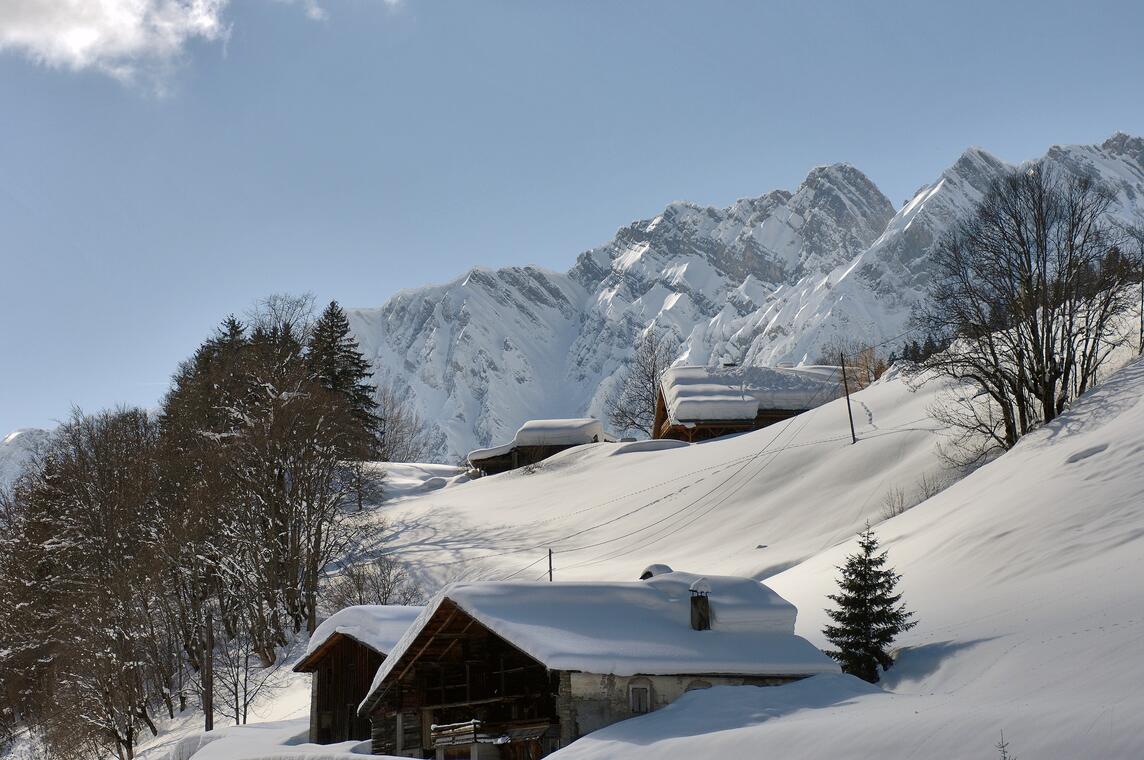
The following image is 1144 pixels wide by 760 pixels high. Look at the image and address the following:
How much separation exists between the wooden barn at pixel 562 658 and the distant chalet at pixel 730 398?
39.5 metres

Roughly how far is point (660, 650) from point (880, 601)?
14.2ft

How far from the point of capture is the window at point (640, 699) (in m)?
15.5

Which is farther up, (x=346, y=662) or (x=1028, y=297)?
(x=1028, y=297)

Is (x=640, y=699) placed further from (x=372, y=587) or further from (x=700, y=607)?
(x=372, y=587)

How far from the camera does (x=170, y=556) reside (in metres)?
35.5

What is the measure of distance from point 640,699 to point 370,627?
807cm

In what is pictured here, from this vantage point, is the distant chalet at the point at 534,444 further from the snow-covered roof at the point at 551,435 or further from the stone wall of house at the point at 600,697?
the stone wall of house at the point at 600,697

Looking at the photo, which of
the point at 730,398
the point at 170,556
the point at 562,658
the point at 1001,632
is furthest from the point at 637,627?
the point at 730,398

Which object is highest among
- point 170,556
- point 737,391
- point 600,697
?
point 737,391

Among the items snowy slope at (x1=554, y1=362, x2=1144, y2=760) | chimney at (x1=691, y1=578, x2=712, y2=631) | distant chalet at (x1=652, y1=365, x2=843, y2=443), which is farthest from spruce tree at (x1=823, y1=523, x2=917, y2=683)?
distant chalet at (x1=652, y1=365, x2=843, y2=443)

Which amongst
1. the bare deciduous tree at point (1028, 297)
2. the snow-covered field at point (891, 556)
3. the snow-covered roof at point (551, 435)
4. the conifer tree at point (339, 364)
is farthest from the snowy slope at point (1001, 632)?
the conifer tree at point (339, 364)

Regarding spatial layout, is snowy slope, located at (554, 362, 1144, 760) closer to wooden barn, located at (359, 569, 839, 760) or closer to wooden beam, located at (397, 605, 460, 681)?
wooden barn, located at (359, 569, 839, 760)

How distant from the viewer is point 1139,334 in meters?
33.7

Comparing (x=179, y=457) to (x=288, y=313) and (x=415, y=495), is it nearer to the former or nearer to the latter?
(x=288, y=313)
